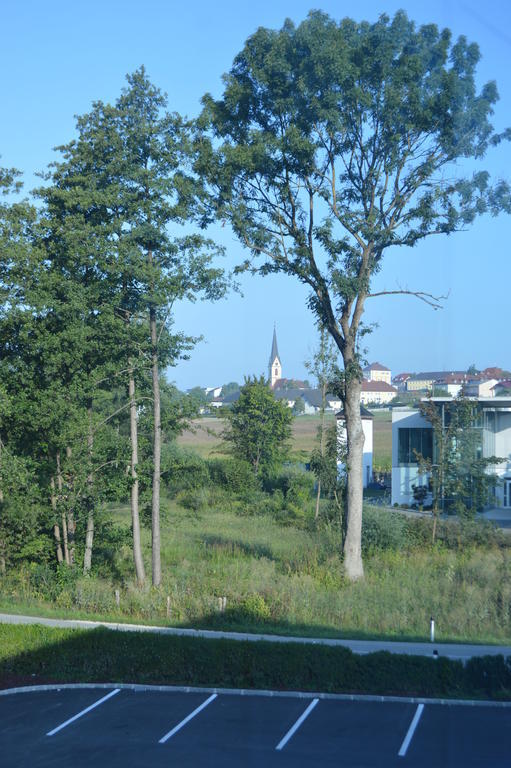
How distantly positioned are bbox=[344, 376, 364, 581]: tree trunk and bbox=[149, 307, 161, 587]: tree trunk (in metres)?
4.88

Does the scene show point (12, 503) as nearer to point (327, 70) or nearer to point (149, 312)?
point (149, 312)

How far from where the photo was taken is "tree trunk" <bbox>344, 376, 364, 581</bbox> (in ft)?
60.3

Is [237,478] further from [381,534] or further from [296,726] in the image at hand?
[296,726]

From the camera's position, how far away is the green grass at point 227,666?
1079cm

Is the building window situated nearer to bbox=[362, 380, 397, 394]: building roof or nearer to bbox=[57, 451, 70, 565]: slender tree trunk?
bbox=[57, 451, 70, 565]: slender tree trunk

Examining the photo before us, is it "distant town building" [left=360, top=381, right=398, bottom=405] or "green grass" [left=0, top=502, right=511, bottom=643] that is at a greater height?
"distant town building" [left=360, top=381, right=398, bottom=405]

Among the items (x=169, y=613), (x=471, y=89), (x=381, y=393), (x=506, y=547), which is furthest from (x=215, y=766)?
(x=381, y=393)

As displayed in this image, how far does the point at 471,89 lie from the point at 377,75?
2.43 meters

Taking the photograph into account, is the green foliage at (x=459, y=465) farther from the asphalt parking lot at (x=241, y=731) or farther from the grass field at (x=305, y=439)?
the asphalt parking lot at (x=241, y=731)

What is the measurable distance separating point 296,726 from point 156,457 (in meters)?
11.1

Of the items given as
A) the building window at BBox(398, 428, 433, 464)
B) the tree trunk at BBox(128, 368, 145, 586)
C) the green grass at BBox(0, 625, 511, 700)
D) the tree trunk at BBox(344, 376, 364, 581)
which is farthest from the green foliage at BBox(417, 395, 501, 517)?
the green grass at BBox(0, 625, 511, 700)

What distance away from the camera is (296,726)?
31.9 ft

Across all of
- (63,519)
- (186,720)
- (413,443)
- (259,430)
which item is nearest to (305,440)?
(259,430)

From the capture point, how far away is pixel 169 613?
16312 millimetres
